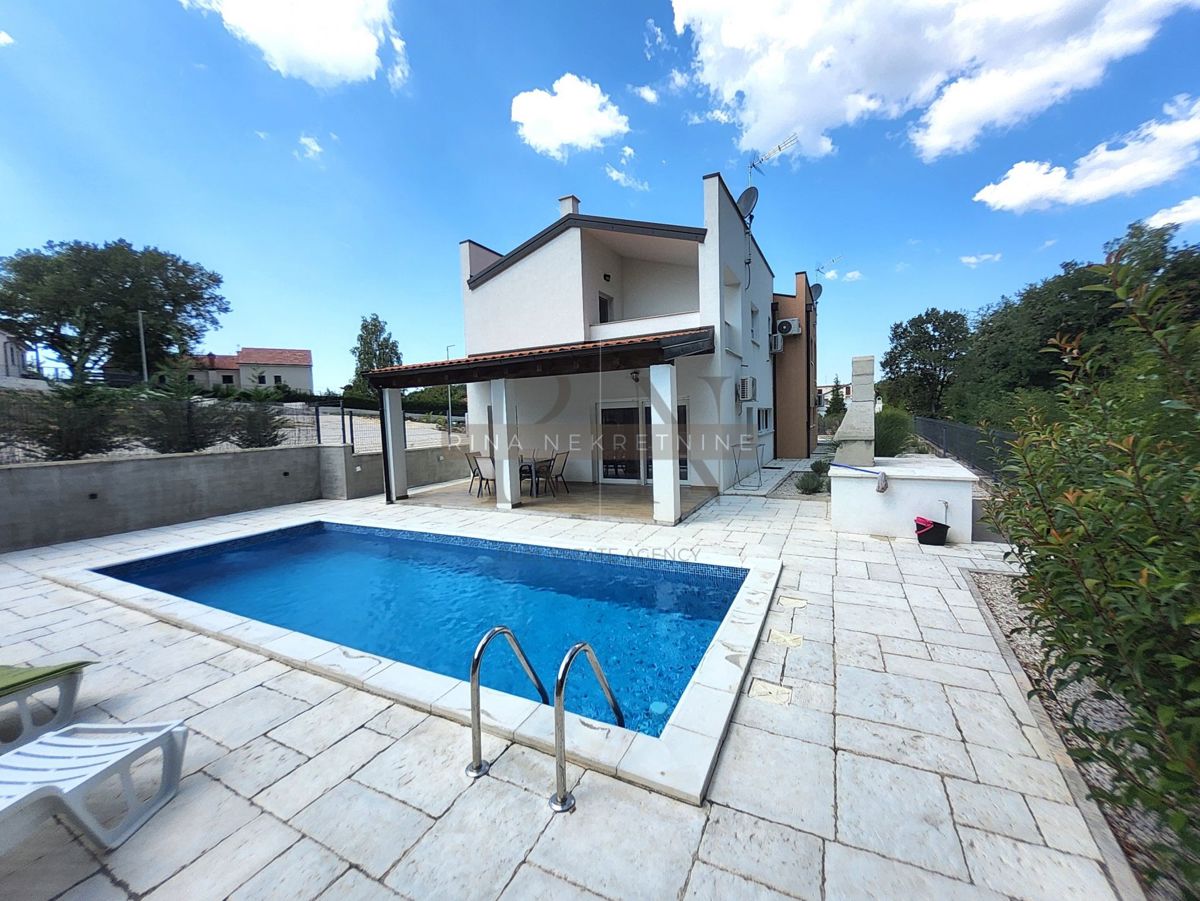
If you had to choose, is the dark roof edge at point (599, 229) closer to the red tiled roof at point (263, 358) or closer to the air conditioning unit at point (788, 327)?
the air conditioning unit at point (788, 327)

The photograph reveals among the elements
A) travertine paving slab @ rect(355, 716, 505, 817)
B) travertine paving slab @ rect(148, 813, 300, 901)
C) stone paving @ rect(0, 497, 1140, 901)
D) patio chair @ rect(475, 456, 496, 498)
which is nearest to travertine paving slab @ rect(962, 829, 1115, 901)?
stone paving @ rect(0, 497, 1140, 901)

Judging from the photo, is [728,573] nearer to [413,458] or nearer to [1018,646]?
[1018,646]

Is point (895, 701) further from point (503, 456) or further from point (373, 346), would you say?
point (373, 346)

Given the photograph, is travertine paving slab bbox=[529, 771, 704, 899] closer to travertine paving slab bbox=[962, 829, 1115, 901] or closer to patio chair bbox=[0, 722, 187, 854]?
travertine paving slab bbox=[962, 829, 1115, 901]

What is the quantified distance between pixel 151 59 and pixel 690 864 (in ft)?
55.7

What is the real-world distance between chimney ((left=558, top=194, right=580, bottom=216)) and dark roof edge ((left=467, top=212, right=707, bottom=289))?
0.77m

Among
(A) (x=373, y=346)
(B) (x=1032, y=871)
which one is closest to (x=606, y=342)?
(B) (x=1032, y=871)

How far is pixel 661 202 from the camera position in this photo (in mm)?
14898

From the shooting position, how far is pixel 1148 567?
1.51 meters

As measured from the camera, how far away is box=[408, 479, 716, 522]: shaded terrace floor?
28.2ft

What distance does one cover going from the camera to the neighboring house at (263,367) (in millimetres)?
43625

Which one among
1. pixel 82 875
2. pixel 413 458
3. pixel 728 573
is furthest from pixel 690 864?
pixel 413 458

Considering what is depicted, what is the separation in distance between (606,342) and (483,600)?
528 centimetres

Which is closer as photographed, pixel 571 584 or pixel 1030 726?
pixel 1030 726
